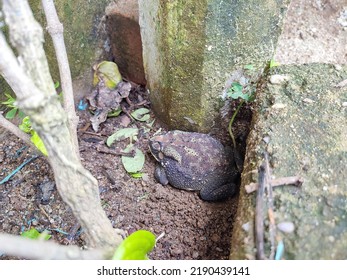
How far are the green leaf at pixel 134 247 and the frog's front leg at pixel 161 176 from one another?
0.74 metres

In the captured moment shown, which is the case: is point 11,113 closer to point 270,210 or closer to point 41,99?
point 41,99

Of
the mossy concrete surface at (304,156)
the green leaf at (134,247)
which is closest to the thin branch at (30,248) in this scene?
the green leaf at (134,247)

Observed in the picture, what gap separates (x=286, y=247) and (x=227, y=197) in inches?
30.6

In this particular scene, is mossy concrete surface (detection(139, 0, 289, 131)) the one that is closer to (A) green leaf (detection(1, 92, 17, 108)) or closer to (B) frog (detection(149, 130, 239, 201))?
(B) frog (detection(149, 130, 239, 201))

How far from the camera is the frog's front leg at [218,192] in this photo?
199 centimetres

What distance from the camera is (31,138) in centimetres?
175

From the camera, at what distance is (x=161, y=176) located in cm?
207

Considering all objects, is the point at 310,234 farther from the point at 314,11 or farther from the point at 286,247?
the point at 314,11

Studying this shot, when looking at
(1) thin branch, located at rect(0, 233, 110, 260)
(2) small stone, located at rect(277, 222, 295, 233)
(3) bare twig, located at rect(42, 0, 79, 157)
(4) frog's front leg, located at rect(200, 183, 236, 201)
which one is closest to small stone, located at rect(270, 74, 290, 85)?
(4) frog's front leg, located at rect(200, 183, 236, 201)

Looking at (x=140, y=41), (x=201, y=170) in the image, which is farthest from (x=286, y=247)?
(x=140, y=41)

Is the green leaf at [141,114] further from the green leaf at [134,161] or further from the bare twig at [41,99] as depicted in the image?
the bare twig at [41,99]

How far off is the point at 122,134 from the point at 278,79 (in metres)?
0.91

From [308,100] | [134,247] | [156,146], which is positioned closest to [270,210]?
[134,247]

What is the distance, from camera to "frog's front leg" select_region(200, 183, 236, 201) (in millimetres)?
1989
